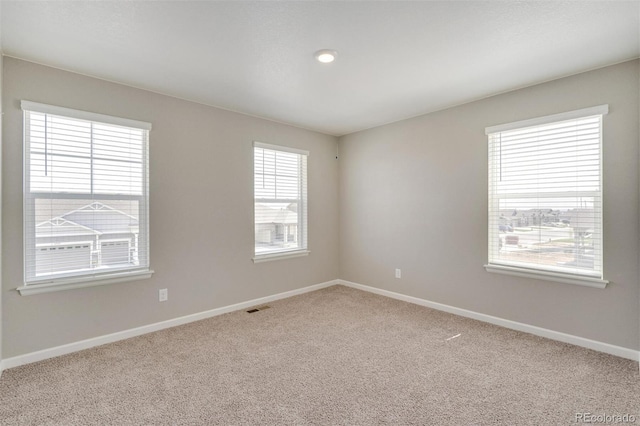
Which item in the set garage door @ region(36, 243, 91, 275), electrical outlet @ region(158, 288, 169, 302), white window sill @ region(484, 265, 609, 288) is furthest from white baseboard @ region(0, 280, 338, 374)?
white window sill @ region(484, 265, 609, 288)

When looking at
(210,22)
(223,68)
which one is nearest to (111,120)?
(223,68)

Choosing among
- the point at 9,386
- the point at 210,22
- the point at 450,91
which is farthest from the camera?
the point at 450,91

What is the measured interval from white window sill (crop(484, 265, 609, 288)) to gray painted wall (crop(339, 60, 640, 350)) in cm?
6

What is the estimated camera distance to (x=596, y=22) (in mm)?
2025

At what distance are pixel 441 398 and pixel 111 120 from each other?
11.6ft

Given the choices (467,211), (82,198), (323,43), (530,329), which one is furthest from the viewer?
(467,211)

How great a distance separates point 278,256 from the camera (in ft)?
13.9

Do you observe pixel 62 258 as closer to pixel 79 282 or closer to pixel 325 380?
pixel 79 282

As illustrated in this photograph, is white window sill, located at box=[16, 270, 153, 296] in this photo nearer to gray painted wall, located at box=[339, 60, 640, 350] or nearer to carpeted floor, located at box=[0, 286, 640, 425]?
carpeted floor, located at box=[0, 286, 640, 425]

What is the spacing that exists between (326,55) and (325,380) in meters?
2.44

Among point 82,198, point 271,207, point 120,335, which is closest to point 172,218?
point 82,198

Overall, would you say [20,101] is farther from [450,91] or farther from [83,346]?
[450,91]

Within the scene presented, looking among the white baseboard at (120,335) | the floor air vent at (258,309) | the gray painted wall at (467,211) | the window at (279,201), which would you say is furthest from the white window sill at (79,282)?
the gray painted wall at (467,211)

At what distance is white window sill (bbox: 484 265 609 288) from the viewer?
2.68 meters
